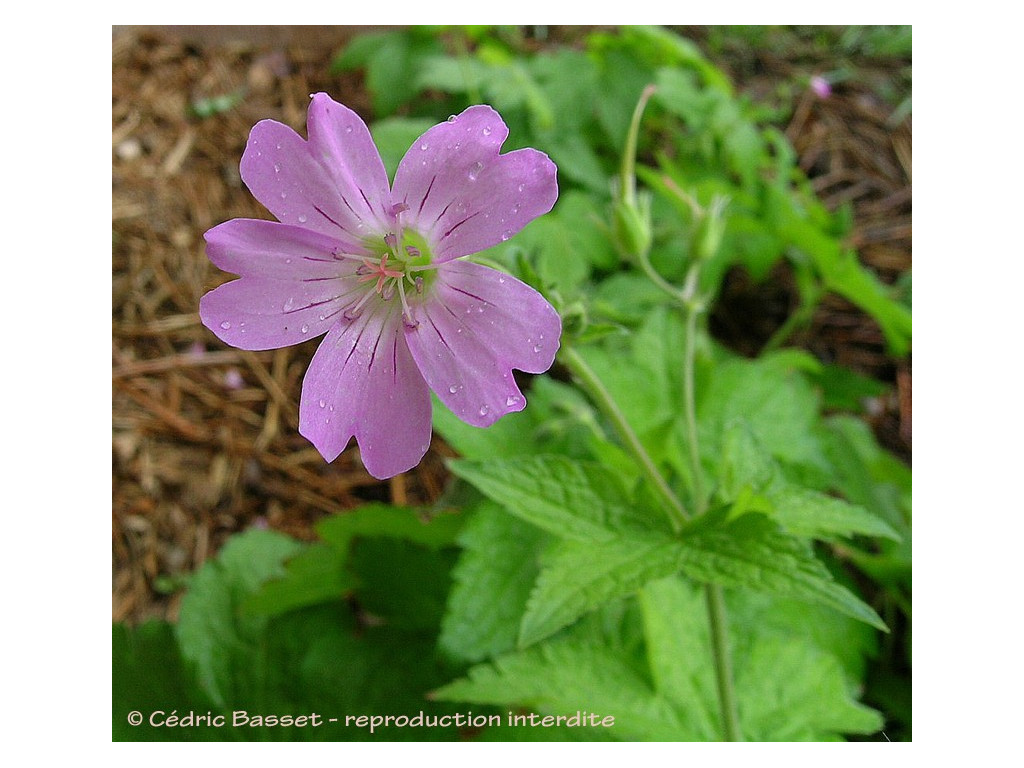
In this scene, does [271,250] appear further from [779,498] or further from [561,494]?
[779,498]

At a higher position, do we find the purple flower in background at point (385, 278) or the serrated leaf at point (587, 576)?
the purple flower in background at point (385, 278)

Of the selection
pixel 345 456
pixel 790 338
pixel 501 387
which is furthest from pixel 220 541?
pixel 790 338

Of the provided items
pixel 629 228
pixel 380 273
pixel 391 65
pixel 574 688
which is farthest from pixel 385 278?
pixel 391 65

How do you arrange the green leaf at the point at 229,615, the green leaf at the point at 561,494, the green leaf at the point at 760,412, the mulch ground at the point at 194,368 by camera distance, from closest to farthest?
the green leaf at the point at 561,494
the green leaf at the point at 229,615
the green leaf at the point at 760,412
the mulch ground at the point at 194,368

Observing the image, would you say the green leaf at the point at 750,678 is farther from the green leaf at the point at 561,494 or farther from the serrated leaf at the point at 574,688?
the green leaf at the point at 561,494

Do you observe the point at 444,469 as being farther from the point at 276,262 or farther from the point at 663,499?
the point at 276,262

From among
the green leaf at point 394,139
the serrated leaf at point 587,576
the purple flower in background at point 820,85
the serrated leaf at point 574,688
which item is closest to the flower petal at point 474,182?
the serrated leaf at point 587,576
